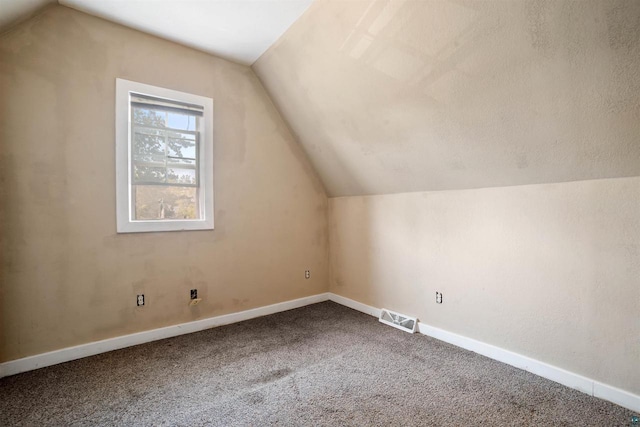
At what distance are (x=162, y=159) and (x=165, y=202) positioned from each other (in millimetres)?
405

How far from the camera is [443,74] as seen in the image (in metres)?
2.08

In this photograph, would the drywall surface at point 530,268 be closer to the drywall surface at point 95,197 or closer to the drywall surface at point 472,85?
the drywall surface at point 472,85

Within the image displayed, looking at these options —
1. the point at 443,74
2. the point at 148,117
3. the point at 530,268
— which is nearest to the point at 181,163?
the point at 148,117

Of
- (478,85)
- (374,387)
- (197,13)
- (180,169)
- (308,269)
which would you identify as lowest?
(374,387)

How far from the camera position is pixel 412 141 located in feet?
8.67

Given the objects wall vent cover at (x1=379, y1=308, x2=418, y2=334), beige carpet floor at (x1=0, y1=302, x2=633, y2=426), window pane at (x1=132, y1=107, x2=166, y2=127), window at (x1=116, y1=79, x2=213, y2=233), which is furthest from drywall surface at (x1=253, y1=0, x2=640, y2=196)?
beige carpet floor at (x1=0, y1=302, x2=633, y2=426)

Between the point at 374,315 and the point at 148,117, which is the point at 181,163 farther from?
the point at 374,315

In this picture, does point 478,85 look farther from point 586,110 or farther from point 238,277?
point 238,277

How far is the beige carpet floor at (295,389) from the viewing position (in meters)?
1.74

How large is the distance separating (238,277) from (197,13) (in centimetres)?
242

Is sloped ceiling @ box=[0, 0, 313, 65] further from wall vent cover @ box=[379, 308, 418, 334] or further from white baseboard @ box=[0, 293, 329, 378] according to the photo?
wall vent cover @ box=[379, 308, 418, 334]

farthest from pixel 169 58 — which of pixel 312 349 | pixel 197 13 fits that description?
pixel 312 349

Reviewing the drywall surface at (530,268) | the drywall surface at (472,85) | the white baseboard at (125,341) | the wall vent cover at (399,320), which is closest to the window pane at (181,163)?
the drywall surface at (472,85)

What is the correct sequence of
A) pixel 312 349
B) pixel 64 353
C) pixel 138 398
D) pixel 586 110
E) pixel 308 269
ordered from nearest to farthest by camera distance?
1. pixel 586 110
2. pixel 138 398
3. pixel 64 353
4. pixel 312 349
5. pixel 308 269
